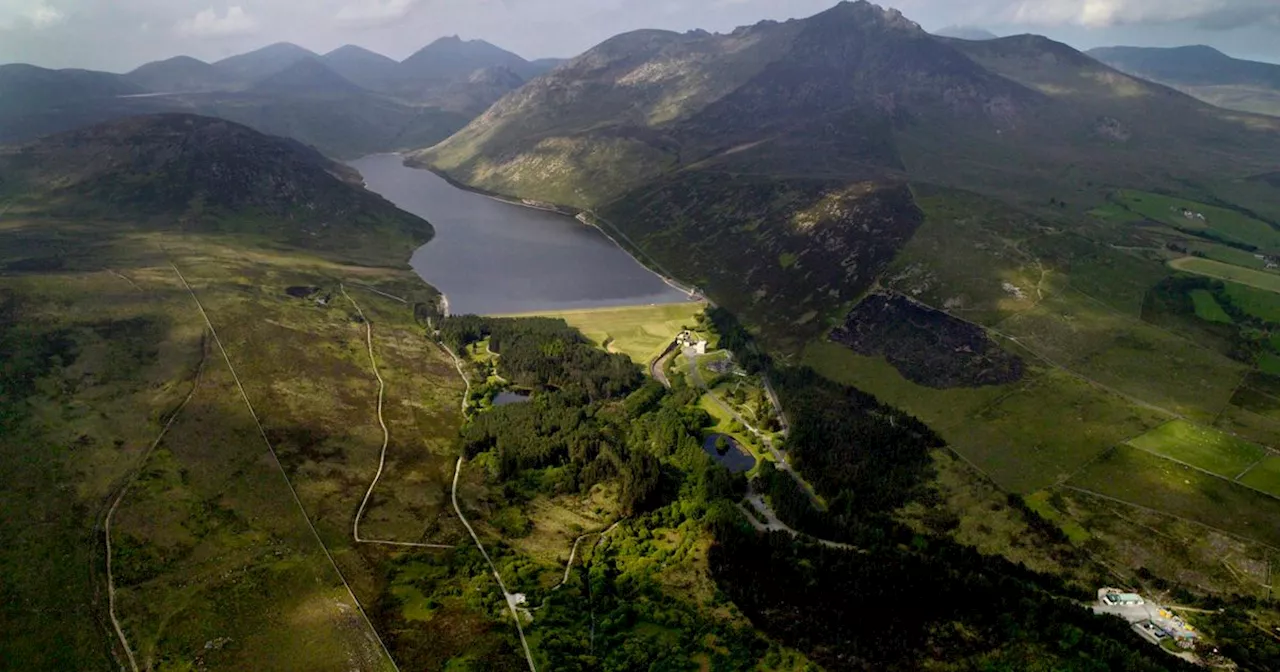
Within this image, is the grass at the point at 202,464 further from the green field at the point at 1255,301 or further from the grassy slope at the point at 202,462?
the green field at the point at 1255,301

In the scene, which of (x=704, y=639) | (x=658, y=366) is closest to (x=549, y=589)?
(x=704, y=639)

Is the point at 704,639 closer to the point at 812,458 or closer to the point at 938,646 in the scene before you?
the point at 938,646

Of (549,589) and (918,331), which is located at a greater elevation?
(918,331)

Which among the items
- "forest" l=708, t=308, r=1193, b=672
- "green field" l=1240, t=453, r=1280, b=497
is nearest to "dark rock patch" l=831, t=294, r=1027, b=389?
"forest" l=708, t=308, r=1193, b=672

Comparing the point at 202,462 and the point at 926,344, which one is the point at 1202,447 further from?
the point at 202,462

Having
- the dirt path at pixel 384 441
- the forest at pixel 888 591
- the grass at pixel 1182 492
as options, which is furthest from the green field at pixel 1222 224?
the dirt path at pixel 384 441

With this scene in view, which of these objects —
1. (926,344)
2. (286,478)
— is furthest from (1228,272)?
(286,478)

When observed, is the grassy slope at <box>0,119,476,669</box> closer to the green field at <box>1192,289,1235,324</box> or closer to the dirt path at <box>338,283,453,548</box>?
the dirt path at <box>338,283,453,548</box>
